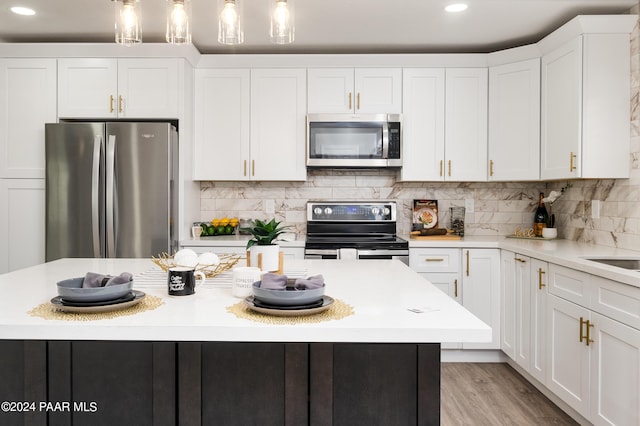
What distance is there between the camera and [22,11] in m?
3.19

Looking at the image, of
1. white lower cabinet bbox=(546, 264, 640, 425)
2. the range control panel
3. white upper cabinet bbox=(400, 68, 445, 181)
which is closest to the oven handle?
the range control panel

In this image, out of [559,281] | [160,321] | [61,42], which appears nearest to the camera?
[160,321]

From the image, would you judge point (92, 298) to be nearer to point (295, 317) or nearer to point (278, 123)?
point (295, 317)

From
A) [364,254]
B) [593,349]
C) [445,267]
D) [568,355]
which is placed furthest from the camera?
[445,267]

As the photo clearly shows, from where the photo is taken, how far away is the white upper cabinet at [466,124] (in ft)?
12.4

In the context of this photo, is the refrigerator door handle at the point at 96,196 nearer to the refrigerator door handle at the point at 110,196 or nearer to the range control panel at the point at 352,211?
the refrigerator door handle at the point at 110,196

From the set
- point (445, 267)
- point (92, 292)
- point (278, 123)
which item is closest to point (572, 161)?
point (445, 267)

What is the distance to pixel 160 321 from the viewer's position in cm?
130

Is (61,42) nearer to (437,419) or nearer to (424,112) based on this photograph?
(424,112)

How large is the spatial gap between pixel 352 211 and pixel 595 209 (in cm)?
180

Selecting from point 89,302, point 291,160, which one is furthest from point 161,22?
point 89,302

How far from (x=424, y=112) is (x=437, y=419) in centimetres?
288

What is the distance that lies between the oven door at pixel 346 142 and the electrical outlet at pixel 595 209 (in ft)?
4.90

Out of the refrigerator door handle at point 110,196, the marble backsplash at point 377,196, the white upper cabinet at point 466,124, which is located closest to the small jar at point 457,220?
the marble backsplash at point 377,196
